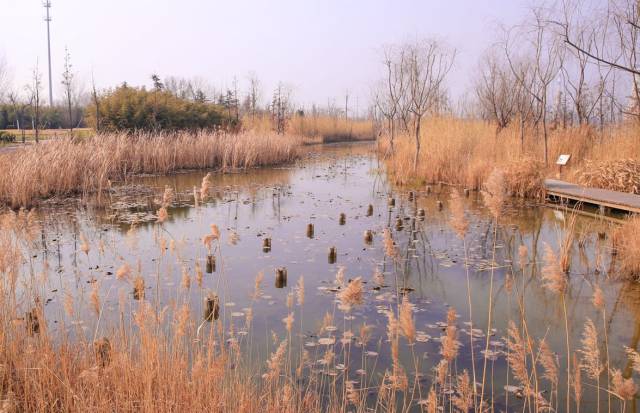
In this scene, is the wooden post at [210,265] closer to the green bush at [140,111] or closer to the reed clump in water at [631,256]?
the reed clump in water at [631,256]

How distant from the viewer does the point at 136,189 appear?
12719mm

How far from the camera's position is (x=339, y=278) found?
8.89 ft

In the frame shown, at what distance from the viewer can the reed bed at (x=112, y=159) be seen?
10374 millimetres

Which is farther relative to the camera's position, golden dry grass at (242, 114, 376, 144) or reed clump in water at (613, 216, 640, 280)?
golden dry grass at (242, 114, 376, 144)

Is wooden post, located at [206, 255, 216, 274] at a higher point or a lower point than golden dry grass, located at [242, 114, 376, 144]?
lower

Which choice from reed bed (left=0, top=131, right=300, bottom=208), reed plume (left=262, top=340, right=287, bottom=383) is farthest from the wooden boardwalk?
reed bed (left=0, top=131, right=300, bottom=208)

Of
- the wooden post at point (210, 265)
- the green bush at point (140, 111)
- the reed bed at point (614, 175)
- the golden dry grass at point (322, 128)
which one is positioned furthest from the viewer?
the golden dry grass at point (322, 128)

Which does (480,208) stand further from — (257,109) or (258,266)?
(257,109)

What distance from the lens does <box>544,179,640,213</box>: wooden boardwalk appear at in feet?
29.0

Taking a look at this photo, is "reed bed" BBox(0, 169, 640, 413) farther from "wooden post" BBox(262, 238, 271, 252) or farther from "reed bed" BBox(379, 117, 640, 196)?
"reed bed" BBox(379, 117, 640, 196)

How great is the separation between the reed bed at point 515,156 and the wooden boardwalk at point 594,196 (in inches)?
16.6

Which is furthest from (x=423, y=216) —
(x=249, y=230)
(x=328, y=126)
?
(x=328, y=126)

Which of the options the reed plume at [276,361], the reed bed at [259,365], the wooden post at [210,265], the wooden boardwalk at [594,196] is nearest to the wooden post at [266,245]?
the wooden post at [210,265]

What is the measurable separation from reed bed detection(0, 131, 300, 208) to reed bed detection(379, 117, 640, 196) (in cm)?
541
